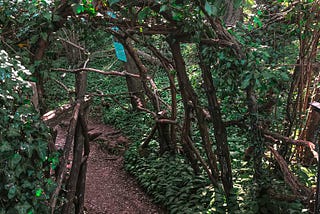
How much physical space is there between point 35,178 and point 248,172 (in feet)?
11.9

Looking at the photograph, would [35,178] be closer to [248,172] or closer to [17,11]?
[17,11]

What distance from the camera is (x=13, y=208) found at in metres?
2.42

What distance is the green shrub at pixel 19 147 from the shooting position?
2.36 metres

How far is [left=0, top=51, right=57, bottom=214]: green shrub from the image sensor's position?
2.36m

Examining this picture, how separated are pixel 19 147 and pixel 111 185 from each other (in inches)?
176

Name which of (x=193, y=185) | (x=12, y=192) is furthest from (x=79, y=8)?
(x=193, y=185)

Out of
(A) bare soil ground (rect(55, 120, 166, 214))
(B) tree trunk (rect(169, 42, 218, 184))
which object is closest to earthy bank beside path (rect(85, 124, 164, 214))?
(A) bare soil ground (rect(55, 120, 166, 214))

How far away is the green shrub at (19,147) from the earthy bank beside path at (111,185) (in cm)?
323

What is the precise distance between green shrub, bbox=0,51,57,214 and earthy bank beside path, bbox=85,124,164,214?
3225 mm

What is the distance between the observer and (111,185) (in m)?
6.71

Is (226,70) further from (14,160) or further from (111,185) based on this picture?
(111,185)

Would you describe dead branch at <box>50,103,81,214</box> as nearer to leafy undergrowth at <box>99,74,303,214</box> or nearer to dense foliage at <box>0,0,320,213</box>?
dense foliage at <box>0,0,320,213</box>

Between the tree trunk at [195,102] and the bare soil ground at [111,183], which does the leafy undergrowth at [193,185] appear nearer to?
the bare soil ground at [111,183]

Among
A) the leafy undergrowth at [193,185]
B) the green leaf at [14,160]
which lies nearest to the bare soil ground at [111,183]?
the leafy undergrowth at [193,185]
